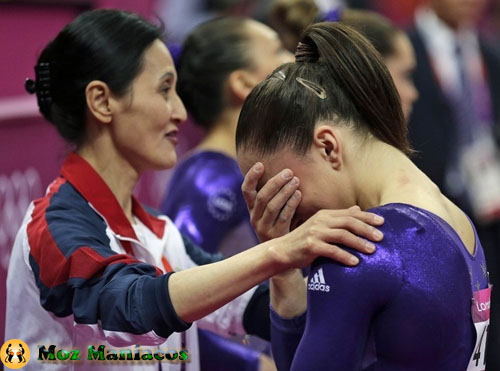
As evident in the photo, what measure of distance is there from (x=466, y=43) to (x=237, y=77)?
2.05 meters

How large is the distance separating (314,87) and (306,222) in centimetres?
27

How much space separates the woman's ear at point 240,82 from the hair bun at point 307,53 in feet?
4.45

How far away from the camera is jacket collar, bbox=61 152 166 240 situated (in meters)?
2.30

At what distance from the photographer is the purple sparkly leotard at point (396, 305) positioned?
1.69 metres

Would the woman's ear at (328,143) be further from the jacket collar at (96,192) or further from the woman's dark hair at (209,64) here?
the woman's dark hair at (209,64)

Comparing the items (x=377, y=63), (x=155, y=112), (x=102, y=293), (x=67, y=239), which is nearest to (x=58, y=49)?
(x=155, y=112)

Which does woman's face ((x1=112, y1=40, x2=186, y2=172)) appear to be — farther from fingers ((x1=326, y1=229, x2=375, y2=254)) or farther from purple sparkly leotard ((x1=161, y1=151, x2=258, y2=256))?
fingers ((x1=326, y1=229, x2=375, y2=254))

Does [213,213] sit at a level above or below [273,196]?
below

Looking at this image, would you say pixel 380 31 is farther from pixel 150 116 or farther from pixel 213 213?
pixel 150 116

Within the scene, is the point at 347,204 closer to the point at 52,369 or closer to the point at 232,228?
the point at 52,369

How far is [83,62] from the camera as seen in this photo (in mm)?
2352

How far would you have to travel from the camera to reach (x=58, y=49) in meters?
2.36

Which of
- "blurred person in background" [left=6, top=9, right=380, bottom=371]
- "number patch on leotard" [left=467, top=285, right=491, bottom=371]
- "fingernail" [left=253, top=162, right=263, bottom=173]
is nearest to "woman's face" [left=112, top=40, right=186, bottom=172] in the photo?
"blurred person in background" [left=6, top=9, right=380, bottom=371]

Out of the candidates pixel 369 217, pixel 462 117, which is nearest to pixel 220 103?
pixel 369 217
